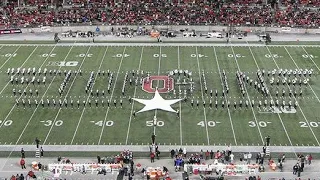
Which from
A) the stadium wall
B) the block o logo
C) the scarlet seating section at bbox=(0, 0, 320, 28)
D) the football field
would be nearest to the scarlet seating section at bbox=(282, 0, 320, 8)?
the scarlet seating section at bbox=(0, 0, 320, 28)

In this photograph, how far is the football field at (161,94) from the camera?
105 feet

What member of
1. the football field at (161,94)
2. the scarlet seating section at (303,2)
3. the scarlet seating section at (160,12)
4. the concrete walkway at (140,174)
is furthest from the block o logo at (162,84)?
the scarlet seating section at (303,2)

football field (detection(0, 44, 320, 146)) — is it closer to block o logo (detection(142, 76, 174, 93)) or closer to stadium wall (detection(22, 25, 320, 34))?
block o logo (detection(142, 76, 174, 93))

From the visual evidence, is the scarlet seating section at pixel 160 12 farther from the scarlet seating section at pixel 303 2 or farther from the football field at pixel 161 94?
the football field at pixel 161 94

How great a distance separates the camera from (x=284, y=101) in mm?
36188

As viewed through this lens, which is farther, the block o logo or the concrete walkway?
the block o logo

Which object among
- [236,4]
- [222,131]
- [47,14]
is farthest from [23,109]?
[236,4]

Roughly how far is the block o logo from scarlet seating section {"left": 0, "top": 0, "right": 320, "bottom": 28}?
15637 millimetres

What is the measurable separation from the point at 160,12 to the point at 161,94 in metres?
23.1

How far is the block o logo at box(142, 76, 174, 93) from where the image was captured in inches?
1512

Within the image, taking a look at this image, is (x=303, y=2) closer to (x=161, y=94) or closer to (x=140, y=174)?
(x=161, y=94)

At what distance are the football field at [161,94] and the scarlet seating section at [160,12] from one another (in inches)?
315

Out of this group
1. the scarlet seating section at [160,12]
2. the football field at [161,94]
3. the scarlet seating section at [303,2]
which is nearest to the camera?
the football field at [161,94]

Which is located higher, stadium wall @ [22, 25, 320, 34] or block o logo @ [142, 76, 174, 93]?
block o logo @ [142, 76, 174, 93]
